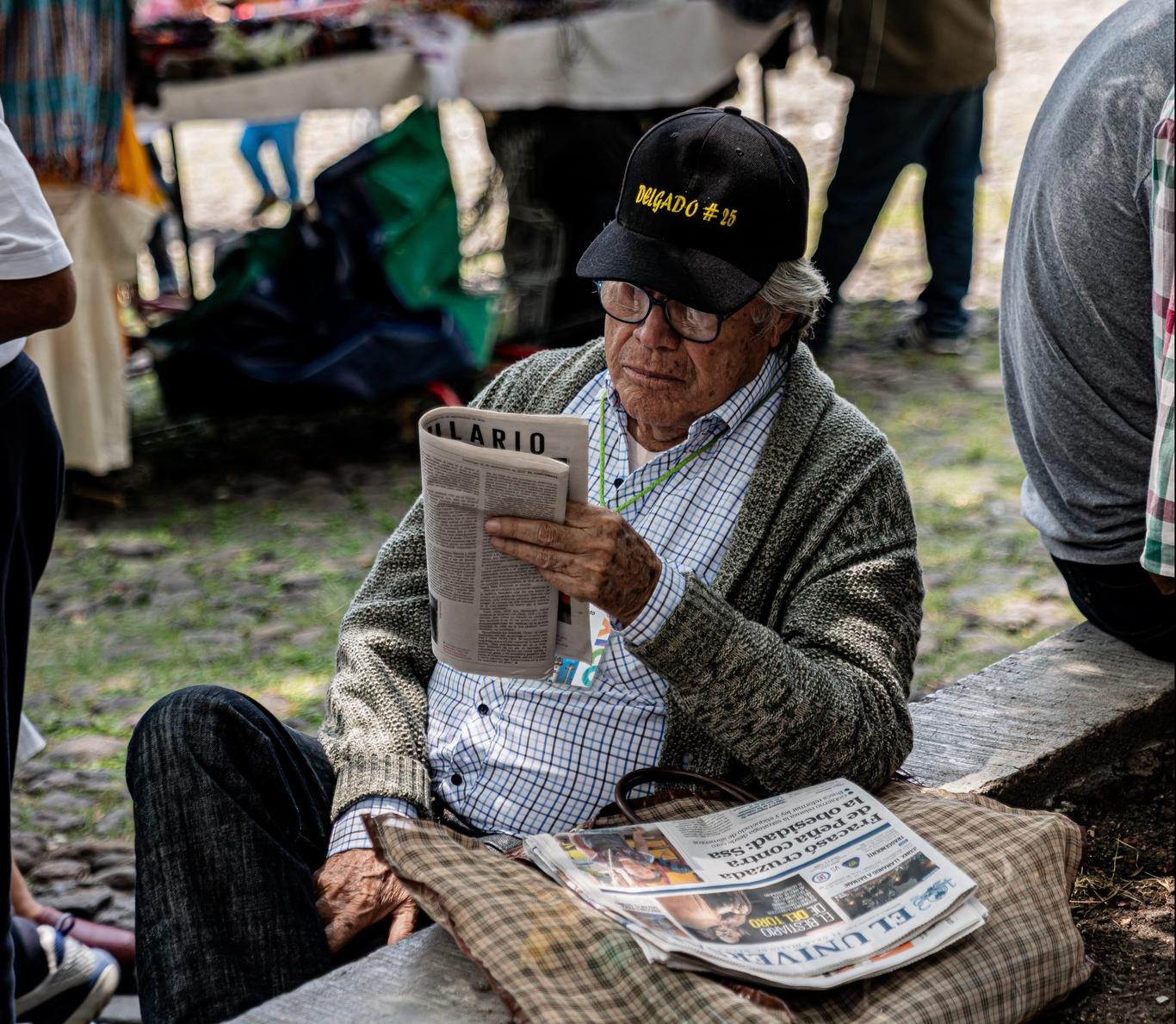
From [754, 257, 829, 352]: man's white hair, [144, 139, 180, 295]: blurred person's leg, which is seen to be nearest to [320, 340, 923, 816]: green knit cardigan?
[754, 257, 829, 352]: man's white hair

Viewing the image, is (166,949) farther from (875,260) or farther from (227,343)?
(875,260)

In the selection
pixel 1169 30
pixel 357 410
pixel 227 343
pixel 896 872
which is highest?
pixel 1169 30

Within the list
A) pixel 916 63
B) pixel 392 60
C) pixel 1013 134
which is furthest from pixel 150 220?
pixel 1013 134

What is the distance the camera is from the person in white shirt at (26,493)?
2373 mm

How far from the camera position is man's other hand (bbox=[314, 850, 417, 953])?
2104 millimetres

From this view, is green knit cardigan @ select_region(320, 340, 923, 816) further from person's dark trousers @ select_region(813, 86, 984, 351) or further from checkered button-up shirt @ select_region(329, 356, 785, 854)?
person's dark trousers @ select_region(813, 86, 984, 351)

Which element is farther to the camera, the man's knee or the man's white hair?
the man's white hair

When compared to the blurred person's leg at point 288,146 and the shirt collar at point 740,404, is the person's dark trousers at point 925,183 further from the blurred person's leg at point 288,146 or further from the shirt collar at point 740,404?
the blurred person's leg at point 288,146

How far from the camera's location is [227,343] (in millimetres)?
5578

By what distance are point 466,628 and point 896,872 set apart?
63 cm

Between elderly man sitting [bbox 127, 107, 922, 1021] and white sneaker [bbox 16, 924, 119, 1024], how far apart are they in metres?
0.91

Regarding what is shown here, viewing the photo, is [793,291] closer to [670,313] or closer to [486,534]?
[670,313]

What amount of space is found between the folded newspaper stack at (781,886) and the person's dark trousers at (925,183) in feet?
13.6

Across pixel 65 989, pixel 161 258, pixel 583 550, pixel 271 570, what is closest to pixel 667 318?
pixel 583 550
